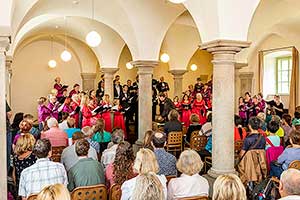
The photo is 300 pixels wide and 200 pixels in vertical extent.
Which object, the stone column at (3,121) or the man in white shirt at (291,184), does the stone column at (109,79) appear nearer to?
the stone column at (3,121)

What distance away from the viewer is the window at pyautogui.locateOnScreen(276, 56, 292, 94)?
522 inches

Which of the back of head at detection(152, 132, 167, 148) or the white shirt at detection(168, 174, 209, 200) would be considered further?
the back of head at detection(152, 132, 167, 148)

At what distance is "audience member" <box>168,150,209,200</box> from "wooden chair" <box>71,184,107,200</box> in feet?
2.19

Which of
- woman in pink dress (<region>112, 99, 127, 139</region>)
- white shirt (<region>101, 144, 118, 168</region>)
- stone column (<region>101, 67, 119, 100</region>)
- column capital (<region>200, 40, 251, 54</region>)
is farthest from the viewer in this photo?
stone column (<region>101, 67, 119, 100</region>)

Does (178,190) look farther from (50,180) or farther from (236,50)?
(236,50)

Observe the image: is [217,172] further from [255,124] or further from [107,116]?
[107,116]

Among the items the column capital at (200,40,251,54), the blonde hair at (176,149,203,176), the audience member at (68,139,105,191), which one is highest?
the column capital at (200,40,251,54)

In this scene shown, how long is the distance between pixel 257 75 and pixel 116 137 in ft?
34.7

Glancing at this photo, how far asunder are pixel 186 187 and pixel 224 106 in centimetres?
208

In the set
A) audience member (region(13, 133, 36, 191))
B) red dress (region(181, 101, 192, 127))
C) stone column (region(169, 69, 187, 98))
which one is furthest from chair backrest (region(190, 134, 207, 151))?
stone column (region(169, 69, 187, 98))

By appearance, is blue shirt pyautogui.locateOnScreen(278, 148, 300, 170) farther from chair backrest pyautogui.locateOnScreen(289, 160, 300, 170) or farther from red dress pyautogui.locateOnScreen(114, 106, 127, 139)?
red dress pyautogui.locateOnScreen(114, 106, 127, 139)

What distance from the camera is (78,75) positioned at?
15516 mm

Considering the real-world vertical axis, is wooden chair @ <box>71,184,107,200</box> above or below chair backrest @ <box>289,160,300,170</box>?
below

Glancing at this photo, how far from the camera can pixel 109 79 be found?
12250 millimetres
